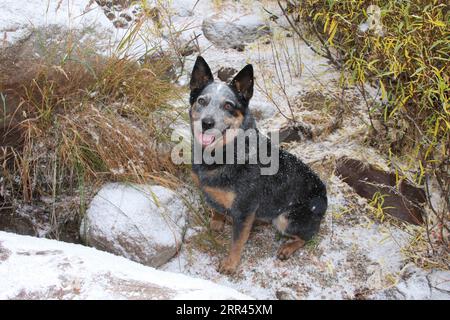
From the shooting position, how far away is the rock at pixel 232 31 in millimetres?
4809

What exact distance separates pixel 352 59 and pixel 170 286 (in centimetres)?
211

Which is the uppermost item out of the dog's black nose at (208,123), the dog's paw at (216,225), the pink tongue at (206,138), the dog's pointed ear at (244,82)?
the dog's pointed ear at (244,82)

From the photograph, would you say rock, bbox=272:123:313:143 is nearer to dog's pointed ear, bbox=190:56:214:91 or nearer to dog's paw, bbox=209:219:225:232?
dog's paw, bbox=209:219:225:232

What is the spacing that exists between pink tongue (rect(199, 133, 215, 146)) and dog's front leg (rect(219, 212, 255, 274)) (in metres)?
0.51

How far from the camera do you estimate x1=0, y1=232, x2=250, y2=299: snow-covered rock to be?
2.16 metres

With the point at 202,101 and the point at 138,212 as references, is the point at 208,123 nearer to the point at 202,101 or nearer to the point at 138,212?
the point at 202,101

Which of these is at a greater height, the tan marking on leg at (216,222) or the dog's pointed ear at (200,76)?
the dog's pointed ear at (200,76)

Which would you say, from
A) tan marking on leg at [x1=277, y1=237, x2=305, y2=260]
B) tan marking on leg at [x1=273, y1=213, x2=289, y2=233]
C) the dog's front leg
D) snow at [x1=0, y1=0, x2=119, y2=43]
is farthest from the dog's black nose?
snow at [x1=0, y1=0, x2=119, y2=43]

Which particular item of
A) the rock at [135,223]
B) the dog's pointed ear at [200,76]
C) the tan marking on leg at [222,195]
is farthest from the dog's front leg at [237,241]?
the dog's pointed ear at [200,76]

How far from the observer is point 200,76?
120 inches

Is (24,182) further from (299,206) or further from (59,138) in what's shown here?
(299,206)

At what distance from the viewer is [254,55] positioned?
475 cm

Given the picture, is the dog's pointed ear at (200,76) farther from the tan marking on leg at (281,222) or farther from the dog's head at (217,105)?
the tan marking on leg at (281,222)
